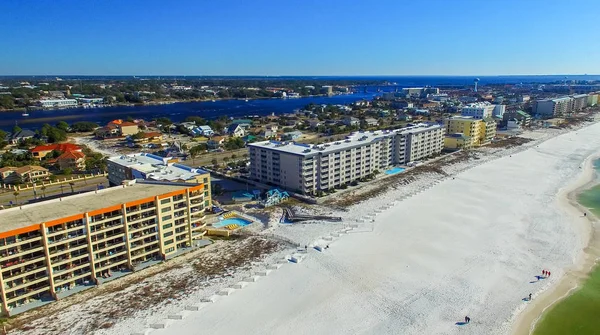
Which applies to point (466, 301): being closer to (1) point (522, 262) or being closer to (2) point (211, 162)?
(1) point (522, 262)

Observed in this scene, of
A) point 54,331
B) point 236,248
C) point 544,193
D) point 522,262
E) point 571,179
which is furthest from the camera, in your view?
point 571,179

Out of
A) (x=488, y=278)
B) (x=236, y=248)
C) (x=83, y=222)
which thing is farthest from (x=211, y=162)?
(x=488, y=278)

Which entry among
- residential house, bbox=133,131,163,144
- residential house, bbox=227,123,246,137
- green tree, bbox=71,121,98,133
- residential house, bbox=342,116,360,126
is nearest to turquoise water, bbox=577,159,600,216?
residential house, bbox=342,116,360,126

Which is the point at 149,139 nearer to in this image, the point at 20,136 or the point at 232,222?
the point at 20,136

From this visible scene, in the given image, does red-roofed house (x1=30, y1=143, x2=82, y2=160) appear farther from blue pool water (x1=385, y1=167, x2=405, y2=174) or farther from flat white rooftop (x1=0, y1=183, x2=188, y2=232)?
blue pool water (x1=385, y1=167, x2=405, y2=174)

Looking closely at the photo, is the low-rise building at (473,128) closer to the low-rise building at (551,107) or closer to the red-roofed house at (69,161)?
the low-rise building at (551,107)

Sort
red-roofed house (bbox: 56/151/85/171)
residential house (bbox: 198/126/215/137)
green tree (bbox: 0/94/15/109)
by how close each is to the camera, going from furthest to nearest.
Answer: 1. green tree (bbox: 0/94/15/109)
2. residential house (bbox: 198/126/215/137)
3. red-roofed house (bbox: 56/151/85/171)

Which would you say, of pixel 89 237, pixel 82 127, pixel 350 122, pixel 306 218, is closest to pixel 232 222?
pixel 306 218
